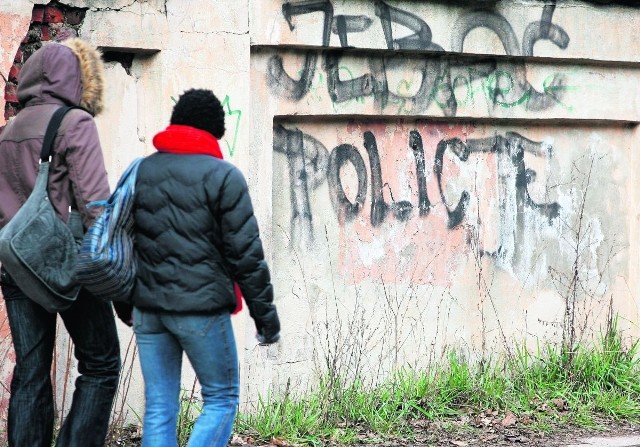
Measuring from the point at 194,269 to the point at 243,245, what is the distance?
0.79 feet

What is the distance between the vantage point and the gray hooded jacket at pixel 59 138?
5168 millimetres

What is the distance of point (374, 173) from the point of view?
8055 millimetres

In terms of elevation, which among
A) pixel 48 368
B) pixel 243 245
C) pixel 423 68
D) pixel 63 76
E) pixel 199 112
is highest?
pixel 423 68

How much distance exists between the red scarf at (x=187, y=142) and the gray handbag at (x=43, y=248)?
1.72 ft

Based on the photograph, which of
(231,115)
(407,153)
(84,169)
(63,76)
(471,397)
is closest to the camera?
(84,169)

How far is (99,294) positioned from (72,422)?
772 mm

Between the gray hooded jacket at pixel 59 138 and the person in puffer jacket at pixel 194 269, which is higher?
the gray hooded jacket at pixel 59 138

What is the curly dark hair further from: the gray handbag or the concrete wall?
the concrete wall

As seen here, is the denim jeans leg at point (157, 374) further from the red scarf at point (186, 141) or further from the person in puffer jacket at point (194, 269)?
the red scarf at point (186, 141)

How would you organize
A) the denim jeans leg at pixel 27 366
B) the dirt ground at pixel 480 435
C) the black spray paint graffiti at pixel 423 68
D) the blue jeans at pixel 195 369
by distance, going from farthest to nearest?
the black spray paint graffiti at pixel 423 68 → the dirt ground at pixel 480 435 → the denim jeans leg at pixel 27 366 → the blue jeans at pixel 195 369

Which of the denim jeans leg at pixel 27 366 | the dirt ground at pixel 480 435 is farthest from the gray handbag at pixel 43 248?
the dirt ground at pixel 480 435

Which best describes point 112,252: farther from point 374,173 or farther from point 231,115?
point 374,173

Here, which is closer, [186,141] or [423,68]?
[186,141]

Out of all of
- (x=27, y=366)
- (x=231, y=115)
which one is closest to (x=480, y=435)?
(x=231, y=115)
